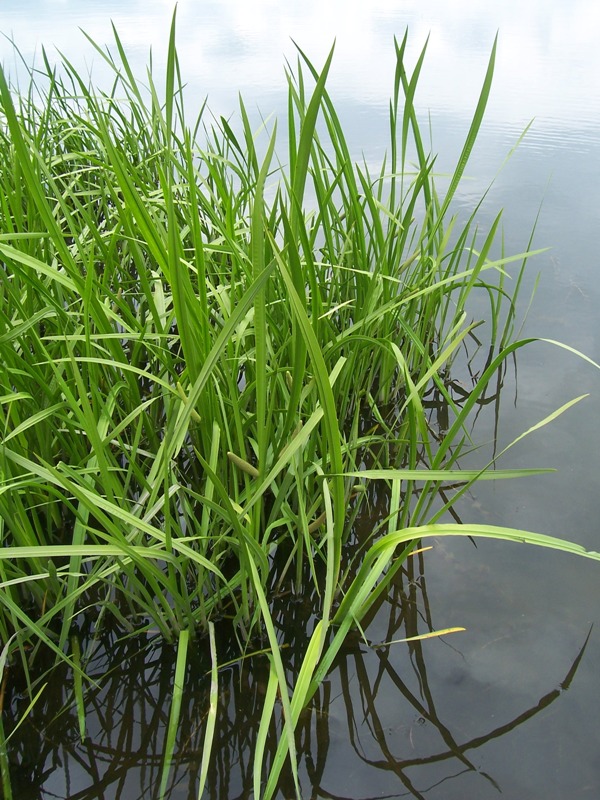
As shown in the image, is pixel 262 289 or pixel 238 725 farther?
pixel 238 725

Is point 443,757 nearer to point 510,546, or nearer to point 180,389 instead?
point 510,546

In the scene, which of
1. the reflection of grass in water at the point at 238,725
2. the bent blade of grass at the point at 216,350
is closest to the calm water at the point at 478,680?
the reflection of grass in water at the point at 238,725

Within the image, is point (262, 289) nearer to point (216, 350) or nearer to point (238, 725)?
point (216, 350)

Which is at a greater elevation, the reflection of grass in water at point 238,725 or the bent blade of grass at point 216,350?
the bent blade of grass at point 216,350

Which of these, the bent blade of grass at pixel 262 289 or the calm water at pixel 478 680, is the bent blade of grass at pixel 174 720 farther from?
the bent blade of grass at pixel 262 289

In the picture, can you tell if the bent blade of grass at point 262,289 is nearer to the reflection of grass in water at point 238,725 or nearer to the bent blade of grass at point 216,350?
the bent blade of grass at point 216,350

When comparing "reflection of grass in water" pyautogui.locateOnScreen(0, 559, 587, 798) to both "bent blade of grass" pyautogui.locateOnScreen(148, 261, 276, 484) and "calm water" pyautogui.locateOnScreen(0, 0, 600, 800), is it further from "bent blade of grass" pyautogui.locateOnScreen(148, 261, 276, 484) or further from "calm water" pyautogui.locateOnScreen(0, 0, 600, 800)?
"bent blade of grass" pyautogui.locateOnScreen(148, 261, 276, 484)

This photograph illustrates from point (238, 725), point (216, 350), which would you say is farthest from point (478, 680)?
point (216, 350)

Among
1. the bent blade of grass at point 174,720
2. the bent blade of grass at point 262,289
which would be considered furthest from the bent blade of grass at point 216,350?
the bent blade of grass at point 174,720

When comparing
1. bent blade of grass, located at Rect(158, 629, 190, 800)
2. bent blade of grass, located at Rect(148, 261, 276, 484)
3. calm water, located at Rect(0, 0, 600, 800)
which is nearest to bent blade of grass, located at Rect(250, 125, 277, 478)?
bent blade of grass, located at Rect(148, 261, 276, 484)

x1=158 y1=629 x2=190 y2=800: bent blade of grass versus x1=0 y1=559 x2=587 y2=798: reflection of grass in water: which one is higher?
x1=158 y1=629 x2=190 y2=800: bent blade of grass

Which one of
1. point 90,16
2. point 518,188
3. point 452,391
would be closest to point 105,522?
point 452,391

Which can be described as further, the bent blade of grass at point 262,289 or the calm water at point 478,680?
the calm water at point 478,680

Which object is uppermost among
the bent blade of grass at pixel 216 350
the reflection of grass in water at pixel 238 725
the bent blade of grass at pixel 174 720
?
the bent blade of grass at pixel 216 350
